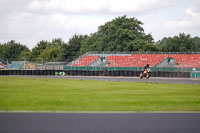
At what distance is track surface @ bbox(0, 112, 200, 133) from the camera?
9156 millimetres

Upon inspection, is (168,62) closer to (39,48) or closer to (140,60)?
(140,60)

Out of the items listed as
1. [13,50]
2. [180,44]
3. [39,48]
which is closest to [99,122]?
[180,44]

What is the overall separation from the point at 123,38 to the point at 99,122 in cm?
7322

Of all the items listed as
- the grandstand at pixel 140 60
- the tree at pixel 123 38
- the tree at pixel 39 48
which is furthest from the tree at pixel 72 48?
the grandstand at pixel 140 60

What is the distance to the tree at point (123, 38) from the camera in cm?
7962

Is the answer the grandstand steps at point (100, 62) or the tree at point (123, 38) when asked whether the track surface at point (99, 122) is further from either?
the tree at point (123, 38)

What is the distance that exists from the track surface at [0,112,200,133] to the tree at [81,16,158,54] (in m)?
67.5

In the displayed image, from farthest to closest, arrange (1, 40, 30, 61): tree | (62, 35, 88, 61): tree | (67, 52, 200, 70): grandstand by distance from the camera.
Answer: (1, 40, 30, 61): tree → (62, 35, 88, 61): tree → (67, 52, 200, 70): grandstand

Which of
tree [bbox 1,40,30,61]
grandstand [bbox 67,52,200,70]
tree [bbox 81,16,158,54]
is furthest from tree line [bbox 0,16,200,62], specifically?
tree [bbox 1,40,30,61]

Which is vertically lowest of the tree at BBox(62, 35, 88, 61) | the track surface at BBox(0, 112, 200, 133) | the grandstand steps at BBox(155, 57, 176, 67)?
the track surface at BBox(0, 112, 200, 133)

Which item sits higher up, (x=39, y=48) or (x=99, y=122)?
(x=39, y=48)

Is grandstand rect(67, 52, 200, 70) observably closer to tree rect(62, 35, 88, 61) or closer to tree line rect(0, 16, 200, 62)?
tree line rect(0, 16, 200, 62)

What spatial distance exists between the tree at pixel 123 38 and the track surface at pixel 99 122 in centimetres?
6746

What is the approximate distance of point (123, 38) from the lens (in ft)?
272
